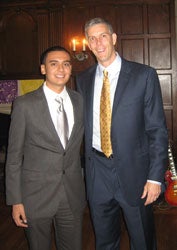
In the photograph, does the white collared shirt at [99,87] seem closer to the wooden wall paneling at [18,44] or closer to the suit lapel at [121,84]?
the suit lapel at [121,84]

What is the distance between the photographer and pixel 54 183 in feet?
5.20

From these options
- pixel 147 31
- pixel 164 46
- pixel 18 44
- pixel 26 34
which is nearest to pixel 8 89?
pixel 18 44

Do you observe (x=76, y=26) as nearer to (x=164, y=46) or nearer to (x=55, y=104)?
(x=164, y=46)

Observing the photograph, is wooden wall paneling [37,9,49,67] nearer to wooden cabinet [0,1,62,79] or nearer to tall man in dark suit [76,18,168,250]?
wooden cabinet [0,1,62,79]

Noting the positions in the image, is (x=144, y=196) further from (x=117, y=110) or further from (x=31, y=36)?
(x=31, y=36)

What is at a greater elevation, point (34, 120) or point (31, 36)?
point (31, 36)

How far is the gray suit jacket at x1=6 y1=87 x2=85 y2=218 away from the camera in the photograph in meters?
1.55

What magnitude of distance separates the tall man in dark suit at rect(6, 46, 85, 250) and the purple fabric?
151 inches

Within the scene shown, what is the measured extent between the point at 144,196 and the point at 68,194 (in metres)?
0.46

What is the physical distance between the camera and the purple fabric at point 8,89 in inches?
209

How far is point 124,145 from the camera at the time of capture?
1620mm

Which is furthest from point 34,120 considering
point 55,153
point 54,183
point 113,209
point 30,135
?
point 113,209

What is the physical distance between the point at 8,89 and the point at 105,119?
4101 millimetres

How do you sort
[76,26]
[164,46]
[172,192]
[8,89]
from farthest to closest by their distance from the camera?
[8,89], [76,26], [164,46], [172,192]
